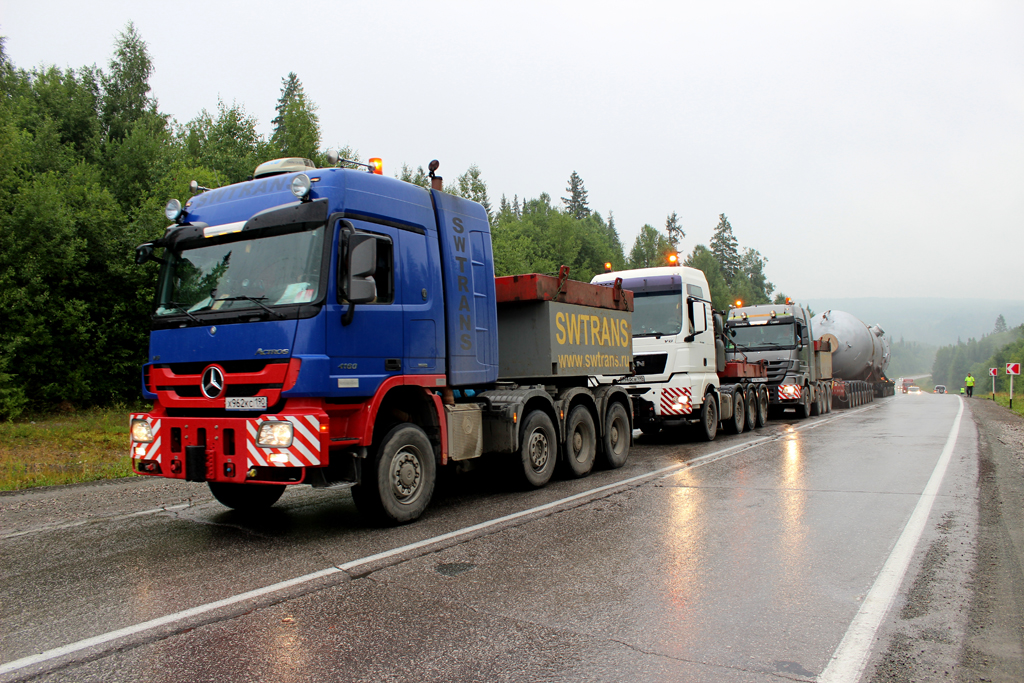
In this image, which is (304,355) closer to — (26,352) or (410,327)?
(410,327)

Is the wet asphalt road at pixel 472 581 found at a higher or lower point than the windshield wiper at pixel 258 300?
lower

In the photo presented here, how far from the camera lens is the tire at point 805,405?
22.2m

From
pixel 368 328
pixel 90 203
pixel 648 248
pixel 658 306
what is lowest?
pixel 368 328

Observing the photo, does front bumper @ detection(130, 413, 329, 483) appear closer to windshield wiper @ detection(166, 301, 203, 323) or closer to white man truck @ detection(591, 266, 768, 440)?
windshield wiper @ detection(166, 301, 203, 323)

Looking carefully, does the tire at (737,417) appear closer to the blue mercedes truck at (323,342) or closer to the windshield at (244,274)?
the blue mercedes truck at (323,342)

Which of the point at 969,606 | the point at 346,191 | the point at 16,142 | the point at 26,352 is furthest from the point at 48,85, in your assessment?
the point at 969,606

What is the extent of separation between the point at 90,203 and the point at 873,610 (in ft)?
75.0

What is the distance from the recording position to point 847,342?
3425cm

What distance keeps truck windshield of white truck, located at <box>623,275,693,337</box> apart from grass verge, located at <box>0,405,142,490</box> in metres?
9.26

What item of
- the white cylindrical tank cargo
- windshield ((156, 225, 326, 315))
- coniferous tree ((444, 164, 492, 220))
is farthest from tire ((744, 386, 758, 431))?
coniferous tree ((444, 164, 492, 220))

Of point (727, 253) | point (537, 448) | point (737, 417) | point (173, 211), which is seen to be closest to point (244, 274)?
point (173, 211)

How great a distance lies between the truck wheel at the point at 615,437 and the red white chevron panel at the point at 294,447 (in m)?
5.57

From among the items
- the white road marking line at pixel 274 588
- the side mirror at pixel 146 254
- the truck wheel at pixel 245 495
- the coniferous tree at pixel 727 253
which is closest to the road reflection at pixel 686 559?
the white road marking line at pixel 274 588

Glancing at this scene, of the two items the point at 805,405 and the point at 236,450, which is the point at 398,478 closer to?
the point at 236,450
